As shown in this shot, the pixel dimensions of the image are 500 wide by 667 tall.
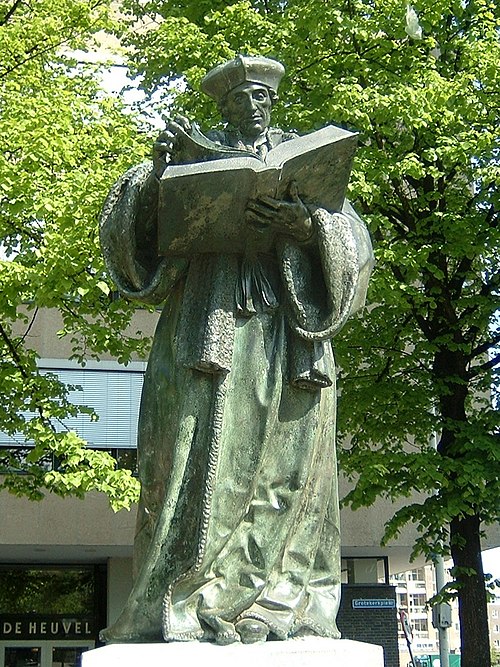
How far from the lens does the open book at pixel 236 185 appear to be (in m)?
3.80

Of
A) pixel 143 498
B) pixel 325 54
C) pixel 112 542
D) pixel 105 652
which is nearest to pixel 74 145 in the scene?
pixel 325 54

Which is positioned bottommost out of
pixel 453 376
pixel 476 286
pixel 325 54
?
pixel 453 376

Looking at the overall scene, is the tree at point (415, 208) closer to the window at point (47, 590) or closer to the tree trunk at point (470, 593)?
the tree trunk at point (470, 593)

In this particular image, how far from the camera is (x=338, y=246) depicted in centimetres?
402

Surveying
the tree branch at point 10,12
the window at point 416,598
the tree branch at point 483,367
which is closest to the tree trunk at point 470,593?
the tree branch at point 483,367

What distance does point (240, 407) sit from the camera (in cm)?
402

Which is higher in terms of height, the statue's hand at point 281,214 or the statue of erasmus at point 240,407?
the statue's hand at point 281,214

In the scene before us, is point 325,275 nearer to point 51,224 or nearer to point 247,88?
point 247,88

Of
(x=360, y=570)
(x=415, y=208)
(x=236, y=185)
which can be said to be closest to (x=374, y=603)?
(x=360, y=570)

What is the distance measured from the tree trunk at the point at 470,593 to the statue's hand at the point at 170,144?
994 centimetres

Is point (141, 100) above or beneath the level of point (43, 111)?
above

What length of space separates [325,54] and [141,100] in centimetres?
376

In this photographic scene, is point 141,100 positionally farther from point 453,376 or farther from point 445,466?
point 445,466

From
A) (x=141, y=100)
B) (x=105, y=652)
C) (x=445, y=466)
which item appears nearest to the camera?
(x=105, y=652)
